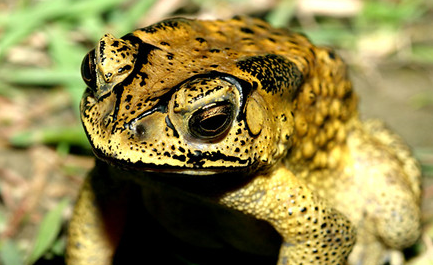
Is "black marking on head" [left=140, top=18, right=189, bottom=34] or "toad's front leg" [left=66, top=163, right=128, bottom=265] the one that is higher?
"black marking on head" [left=140, top=18, right=189, bottom=34]

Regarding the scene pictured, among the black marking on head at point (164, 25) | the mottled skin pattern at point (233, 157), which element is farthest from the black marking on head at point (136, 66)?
the black marking on head at point (164, 25)

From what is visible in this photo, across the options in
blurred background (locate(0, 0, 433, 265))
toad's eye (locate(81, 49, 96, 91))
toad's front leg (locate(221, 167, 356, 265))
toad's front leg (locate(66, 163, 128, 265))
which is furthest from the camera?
Result: blurred background (locate(0, 0, 433, 265))

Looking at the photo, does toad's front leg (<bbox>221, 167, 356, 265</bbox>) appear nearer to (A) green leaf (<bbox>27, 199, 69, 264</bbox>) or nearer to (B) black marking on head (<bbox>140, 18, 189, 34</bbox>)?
(B) black marking on head (<bbox>140, 18, 189, 34</bbox>)

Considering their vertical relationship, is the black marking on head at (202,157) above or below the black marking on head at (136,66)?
below

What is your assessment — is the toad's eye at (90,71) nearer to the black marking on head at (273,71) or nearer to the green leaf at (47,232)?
the black marking on head at (273,71)

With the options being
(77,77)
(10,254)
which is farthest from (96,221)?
(77,77)

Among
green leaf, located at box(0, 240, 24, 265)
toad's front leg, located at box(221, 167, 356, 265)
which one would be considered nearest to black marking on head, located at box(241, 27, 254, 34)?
toad's front leg, located at box(221, 167, 356, 265)

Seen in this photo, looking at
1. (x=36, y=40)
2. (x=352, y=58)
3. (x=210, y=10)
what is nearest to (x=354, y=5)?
(x=352, y=58)
